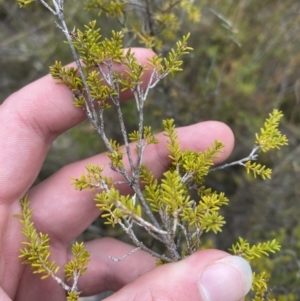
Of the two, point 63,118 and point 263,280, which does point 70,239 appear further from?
point 263,280

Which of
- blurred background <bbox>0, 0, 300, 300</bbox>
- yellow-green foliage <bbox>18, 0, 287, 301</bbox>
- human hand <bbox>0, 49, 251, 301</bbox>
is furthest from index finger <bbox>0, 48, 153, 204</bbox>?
blurred background <bbox>0, 0, 300, 300</bbox>

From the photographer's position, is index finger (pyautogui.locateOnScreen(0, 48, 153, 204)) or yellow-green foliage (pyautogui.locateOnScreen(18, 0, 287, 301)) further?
index finger (pyautogui.locateOnScreen(0, 48, 153, 204))

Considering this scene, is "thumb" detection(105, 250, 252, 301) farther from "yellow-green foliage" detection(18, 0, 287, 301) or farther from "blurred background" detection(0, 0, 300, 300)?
"blurred background" detection(0, 0, 300, 300)

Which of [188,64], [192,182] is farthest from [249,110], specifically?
[192,182]

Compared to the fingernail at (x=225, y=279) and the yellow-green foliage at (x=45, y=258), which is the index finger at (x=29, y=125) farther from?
the fingernail at (x=225, y=279)

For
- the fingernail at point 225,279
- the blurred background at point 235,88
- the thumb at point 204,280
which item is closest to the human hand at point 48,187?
the thumb at point 204,280

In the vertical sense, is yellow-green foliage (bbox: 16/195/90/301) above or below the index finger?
below
